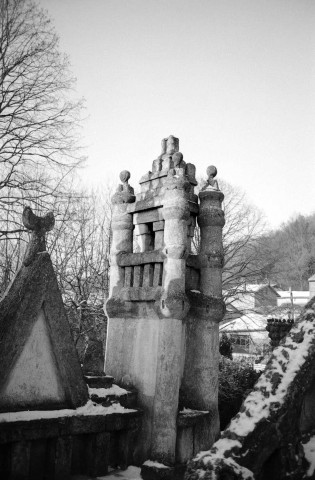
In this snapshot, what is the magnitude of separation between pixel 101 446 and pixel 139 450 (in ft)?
2.45

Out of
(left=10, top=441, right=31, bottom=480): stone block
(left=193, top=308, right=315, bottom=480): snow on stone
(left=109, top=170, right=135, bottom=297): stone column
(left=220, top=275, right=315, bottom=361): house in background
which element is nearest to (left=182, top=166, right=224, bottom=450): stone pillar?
(left=109, top=170, right=135, bottom=297): stone column

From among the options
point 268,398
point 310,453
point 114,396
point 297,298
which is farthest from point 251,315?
point 268,398

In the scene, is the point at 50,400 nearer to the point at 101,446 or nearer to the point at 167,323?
the point at 101,446

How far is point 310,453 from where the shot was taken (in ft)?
10.0

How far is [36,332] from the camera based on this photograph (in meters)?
4.57

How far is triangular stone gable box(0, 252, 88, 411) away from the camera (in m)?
4.26

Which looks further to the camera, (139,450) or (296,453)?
(139,450)

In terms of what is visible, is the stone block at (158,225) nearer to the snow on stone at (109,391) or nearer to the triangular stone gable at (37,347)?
the triangular stone gable at (37,347)

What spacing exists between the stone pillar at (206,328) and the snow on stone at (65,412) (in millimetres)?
982

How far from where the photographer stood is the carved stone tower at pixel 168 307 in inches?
202

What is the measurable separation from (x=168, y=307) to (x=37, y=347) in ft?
5.09

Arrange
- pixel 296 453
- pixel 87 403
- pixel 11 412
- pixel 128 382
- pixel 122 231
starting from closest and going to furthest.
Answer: pixel 296 453 → pixel 11 412 → pixel 87 403 → pixel 128 382 → pixel 122 231

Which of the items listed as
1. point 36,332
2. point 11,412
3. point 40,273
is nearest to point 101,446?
point 11,412

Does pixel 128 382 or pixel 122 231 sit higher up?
pixel 122 231
